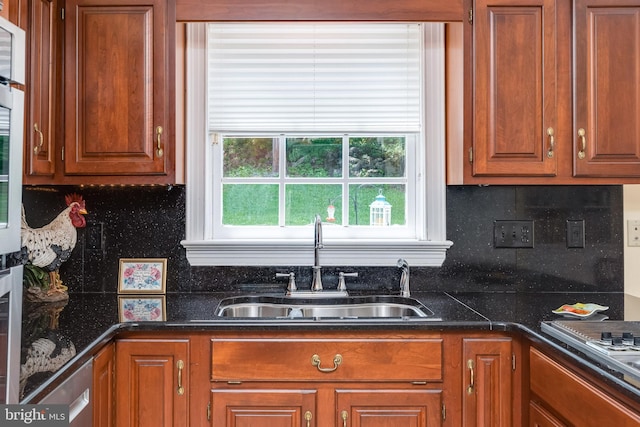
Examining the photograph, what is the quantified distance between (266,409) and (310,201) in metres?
0.99

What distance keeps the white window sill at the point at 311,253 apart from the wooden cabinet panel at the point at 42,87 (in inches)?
25.5

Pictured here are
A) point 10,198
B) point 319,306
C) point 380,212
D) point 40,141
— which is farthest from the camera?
point 380,212

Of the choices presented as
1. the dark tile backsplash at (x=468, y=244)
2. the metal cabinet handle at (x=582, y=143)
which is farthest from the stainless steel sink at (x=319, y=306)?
the metal cabinet handle at (x=582, y=143)

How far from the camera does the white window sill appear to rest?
2.18 metres

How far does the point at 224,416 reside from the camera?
64.0 inches

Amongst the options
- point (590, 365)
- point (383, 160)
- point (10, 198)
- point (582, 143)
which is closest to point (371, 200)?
point (383, 160)

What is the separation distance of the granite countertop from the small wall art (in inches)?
2.9

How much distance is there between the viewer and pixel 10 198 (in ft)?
3.59

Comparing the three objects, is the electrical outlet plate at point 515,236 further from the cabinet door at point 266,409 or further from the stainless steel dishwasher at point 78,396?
the stainless steel dishwasher at point 78,396

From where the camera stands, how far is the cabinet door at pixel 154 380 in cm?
162

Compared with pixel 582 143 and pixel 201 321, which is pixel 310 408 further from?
pixel 582 143

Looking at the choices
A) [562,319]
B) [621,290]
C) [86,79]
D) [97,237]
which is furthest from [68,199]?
[621,290]

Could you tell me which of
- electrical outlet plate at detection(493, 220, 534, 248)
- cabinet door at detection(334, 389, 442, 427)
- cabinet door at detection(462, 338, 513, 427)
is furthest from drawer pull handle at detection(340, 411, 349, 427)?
electrical outlet plate at detection(493, 220, 534, 248)

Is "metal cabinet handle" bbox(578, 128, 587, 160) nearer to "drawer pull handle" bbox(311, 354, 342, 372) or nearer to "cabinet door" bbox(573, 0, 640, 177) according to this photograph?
"cabinet door" bbox(573, 0, 640, 177)
